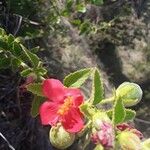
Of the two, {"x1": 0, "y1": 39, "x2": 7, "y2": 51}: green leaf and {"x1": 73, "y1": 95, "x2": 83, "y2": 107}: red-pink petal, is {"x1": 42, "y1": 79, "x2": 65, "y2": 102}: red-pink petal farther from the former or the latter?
{"x1": 0, "y1": 39, "x2": 7, "y2": 51}: green leaf

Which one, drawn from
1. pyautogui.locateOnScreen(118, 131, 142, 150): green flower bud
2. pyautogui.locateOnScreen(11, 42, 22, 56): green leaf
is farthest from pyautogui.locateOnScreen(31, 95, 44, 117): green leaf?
pyautogui.locateOnScreen(118, 131, 142, 150): green flower bud

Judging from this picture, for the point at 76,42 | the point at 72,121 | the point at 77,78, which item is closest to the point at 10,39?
the point at 77,78

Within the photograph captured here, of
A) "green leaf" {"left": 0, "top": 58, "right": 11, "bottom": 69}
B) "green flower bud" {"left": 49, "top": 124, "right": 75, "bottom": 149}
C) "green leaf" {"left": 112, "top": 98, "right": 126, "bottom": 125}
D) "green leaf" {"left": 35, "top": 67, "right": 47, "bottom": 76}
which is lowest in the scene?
"green flower bud" {"left": 49, "top": 124, "right": 75, "bottom": 149}

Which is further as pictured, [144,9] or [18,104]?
[144,9]

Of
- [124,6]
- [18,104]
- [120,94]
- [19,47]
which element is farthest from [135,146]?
[124,6]

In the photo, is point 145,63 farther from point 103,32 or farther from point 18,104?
point 18,104
